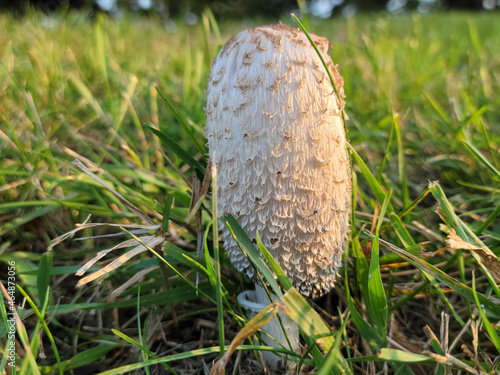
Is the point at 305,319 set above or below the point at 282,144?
below

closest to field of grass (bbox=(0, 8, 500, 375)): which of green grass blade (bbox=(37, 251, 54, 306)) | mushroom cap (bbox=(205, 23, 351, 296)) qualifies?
green grass blade (bbox=(37, 251, 54, 306))

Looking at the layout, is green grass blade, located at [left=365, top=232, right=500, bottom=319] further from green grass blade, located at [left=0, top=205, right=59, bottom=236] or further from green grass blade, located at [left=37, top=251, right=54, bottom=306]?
green grass blade, located at [left=0, top=205, right=59, bottom=236]

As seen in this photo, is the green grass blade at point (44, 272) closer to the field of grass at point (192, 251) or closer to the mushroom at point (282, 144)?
the field of grass at point (192, 251)

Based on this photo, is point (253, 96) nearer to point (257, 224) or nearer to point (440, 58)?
point (257, 224)

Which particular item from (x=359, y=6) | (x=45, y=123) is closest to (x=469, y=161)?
(x=45, y=123)

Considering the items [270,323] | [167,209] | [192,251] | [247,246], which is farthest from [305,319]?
[192,251]

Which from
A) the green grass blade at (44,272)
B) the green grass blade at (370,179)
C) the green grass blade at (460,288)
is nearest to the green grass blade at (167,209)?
the green grass blade at (44,272)

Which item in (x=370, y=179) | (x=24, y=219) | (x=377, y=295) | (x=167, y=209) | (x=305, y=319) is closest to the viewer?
(x=305, y=319)

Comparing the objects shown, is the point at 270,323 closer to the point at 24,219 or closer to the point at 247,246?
the point at 247,246

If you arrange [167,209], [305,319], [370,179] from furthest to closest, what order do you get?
[370,179] < [167,209] < [305,319]

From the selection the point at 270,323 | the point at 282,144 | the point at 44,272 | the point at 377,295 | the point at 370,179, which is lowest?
the point at 270,323
